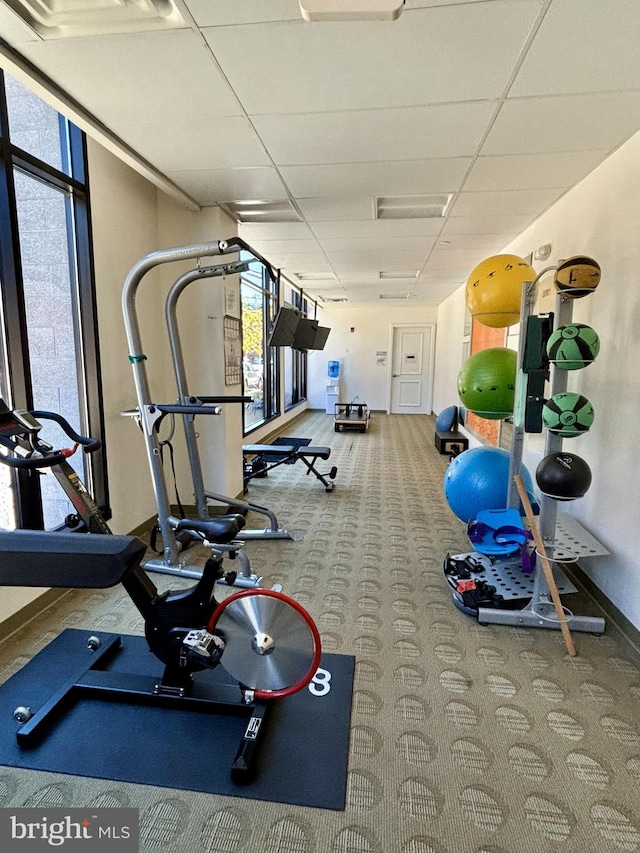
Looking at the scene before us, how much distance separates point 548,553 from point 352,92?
2.48 meters

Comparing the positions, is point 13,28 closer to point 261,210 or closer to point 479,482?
point 261,210

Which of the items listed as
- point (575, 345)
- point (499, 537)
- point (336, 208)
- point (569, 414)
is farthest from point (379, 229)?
point (499, 537)

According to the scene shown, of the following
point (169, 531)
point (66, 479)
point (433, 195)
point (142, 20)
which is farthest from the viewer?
point (433, 195)

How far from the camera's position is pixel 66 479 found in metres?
1.95

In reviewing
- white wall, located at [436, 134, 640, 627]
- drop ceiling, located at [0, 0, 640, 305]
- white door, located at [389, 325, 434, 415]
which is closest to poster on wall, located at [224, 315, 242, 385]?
drop ceiling, located at [0, 0, 640, 305]

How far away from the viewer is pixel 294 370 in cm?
963

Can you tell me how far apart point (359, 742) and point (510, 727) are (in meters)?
0.62

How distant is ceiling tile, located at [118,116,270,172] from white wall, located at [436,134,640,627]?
2.10 metres

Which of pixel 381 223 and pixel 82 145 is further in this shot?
pixel 381 223

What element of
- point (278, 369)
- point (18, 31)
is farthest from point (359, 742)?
point (278, 369)

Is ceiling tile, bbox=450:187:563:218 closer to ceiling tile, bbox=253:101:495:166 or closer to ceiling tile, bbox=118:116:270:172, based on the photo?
ceiling tile, bbox=253:101:495:166

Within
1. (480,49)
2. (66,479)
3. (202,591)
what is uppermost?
(480,49)

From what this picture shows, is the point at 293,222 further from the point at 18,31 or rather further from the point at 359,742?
the point at 359,742

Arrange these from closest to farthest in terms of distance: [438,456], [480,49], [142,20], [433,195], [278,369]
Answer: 1. [142,20]
2. [480,49]
3. [433,195]
4. [438,456]
5. [278,369]
